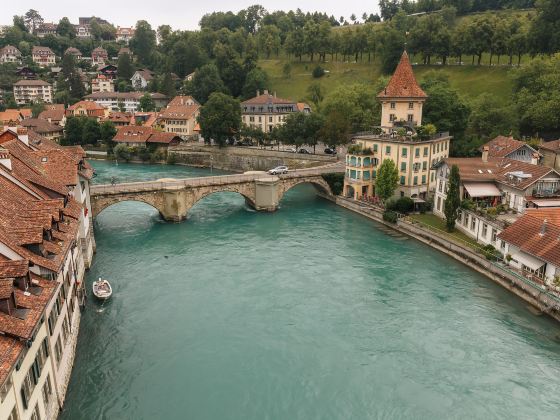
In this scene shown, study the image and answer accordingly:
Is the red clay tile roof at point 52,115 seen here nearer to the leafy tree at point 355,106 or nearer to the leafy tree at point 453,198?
the leafy tree at point 355,106

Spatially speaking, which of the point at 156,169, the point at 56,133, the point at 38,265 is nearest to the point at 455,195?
the point at 38,265

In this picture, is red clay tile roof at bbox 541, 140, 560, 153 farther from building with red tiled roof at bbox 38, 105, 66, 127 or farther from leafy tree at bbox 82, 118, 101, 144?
building with red tiled roof at bbox 38, 105, 66, 127

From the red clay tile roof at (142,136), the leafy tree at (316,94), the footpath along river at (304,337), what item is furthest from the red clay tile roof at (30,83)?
the footpath along river at (304,337)

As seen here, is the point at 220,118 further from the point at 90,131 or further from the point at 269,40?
the point at 269,40

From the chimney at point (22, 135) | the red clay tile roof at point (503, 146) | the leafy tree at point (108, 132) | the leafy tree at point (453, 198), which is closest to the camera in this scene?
the chimney at point (22, 135)

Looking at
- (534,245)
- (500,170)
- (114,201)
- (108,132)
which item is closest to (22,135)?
(114,201)

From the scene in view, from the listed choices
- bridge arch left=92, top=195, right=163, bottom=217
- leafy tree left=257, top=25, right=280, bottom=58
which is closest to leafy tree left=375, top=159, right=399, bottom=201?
bridge arch left=92, top=195, right=163, bottom=217
